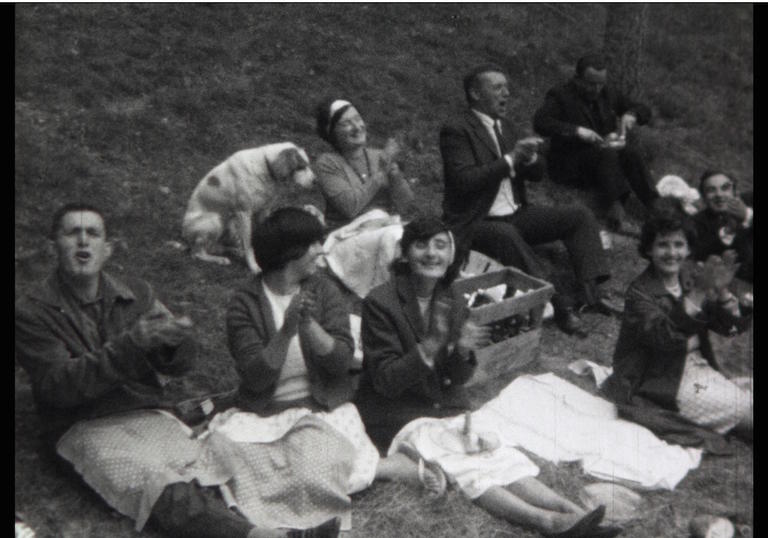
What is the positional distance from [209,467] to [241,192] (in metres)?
2.41

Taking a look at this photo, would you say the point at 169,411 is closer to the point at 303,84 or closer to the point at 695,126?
the point at 303,84

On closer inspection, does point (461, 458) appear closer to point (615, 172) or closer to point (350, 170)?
point (350, 170)

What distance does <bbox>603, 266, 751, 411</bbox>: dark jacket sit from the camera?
15.7 ft

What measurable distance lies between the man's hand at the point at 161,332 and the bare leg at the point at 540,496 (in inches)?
64.3

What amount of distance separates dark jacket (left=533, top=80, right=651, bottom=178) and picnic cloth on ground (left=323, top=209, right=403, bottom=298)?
6.79 feet

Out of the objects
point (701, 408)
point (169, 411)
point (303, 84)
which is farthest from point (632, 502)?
→ point (303, 84)

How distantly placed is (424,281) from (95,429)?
5.49 feet

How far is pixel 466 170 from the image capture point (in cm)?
604

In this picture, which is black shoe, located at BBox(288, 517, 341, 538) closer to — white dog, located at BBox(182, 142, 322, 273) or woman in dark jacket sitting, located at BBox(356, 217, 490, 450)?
woman in dark jacket sitting, located at BBox(356, 217, 490, 450)

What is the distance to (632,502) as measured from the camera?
4551 mm

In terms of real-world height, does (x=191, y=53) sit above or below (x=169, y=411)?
above

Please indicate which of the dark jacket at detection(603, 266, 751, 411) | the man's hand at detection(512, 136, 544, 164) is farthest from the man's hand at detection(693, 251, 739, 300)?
the man's hand at detection(512, 136, 544, 164)

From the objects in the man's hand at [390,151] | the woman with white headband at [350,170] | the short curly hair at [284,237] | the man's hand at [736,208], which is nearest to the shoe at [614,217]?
the man's hand at [736,208]

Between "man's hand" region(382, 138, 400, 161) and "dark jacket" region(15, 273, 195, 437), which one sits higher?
"man's hand" region(382, 138, 400, 161)
